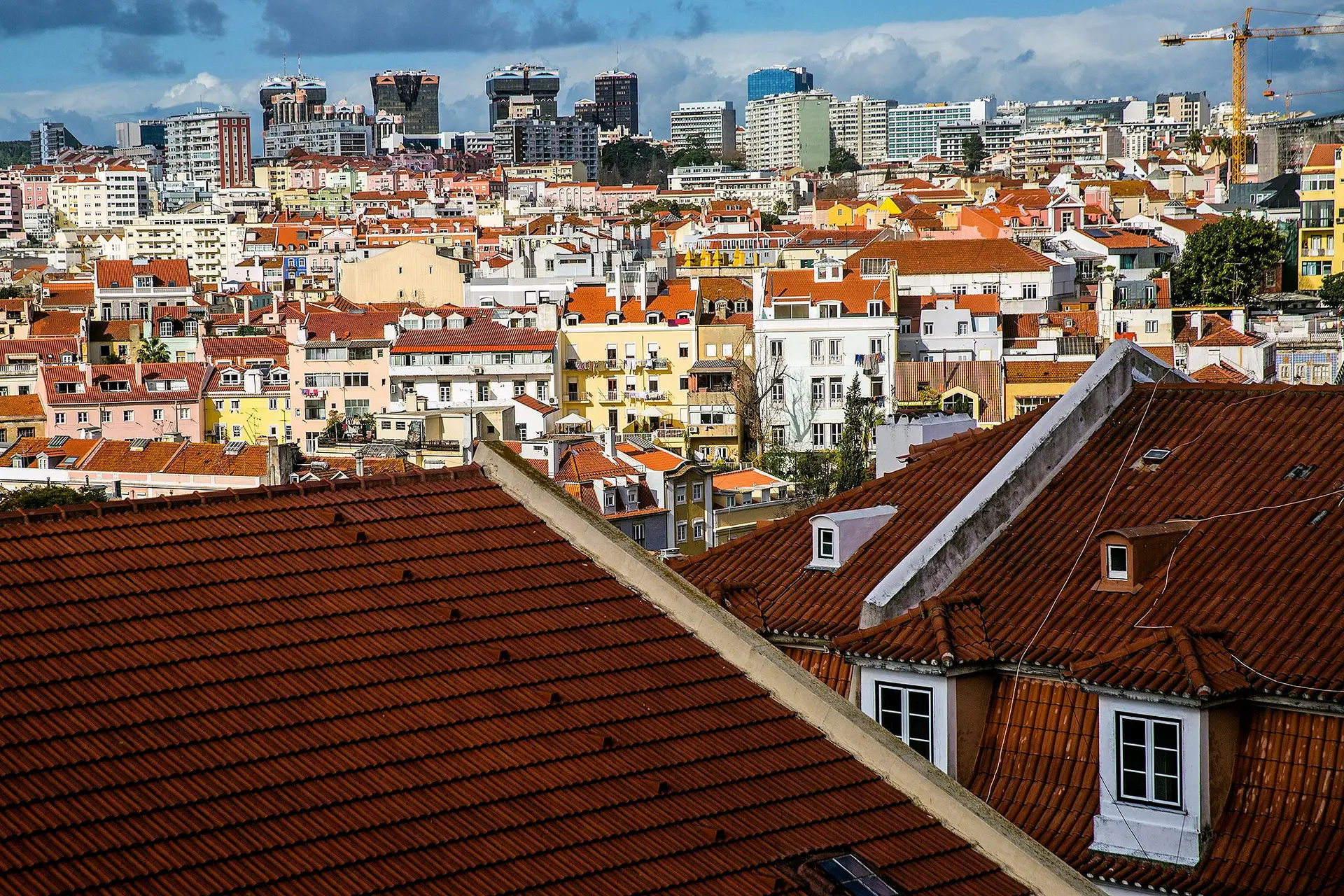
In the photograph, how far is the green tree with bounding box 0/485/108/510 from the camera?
3597 centimetres

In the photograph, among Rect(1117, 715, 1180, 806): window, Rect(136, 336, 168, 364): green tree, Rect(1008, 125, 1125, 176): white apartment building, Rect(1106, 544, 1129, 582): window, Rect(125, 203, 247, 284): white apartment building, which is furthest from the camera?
Rect(1008, 125, 1125, 176): white apartment building

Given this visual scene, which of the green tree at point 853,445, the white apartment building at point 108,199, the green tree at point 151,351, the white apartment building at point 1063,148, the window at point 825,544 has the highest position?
the white apartment building at point 1063,148

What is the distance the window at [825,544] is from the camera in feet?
36.8

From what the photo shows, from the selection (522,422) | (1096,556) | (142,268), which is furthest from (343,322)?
(1096,556)

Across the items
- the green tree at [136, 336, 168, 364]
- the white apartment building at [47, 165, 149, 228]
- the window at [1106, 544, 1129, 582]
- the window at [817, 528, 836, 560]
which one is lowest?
the green tree at [136, 336, 168, 364]

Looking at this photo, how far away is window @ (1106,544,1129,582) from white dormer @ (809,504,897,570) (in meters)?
1.81

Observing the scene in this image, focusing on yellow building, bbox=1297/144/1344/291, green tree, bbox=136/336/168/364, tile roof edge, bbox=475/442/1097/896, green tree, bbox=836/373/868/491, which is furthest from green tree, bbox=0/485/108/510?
yellow building, bbox=1297/144/1344/291

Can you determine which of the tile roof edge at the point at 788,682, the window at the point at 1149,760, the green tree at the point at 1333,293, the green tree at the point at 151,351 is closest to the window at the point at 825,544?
the window at the point at 1149,760

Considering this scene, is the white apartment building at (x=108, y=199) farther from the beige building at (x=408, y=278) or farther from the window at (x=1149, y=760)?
the window at (x=1149, y=760)

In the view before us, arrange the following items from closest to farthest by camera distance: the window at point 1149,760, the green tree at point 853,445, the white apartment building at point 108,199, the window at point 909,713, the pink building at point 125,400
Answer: the window at point 1149,760 → the window at point 909,713 → the green tree at point 853,445 → the pink building at point 125,400 → the white apartment building at point 108,199

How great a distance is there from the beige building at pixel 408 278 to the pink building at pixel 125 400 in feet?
70.1

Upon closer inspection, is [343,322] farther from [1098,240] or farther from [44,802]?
[44,802]

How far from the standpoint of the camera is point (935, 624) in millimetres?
9719

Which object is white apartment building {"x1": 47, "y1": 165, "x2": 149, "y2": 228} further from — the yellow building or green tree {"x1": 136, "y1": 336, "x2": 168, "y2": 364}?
the yellow building
